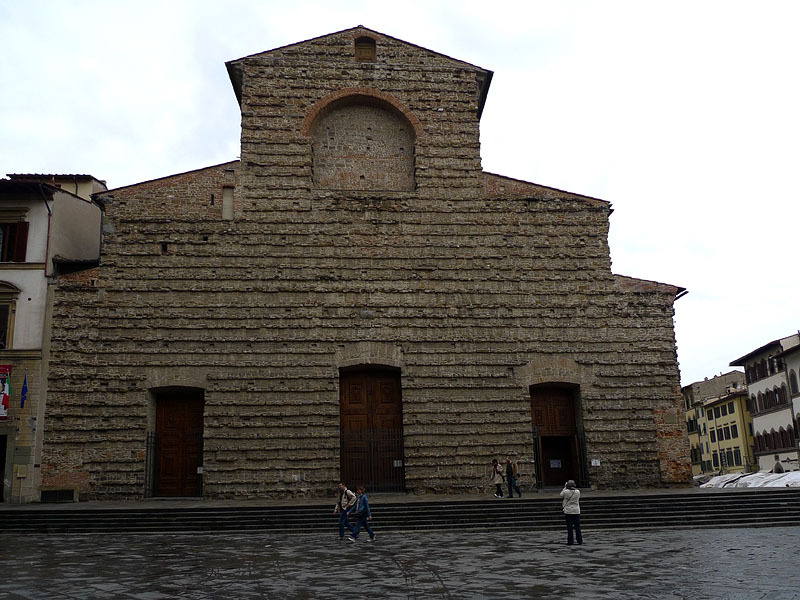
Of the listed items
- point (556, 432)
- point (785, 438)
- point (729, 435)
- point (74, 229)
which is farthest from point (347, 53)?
point (729, 435)

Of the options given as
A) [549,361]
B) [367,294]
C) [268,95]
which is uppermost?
[268,95]

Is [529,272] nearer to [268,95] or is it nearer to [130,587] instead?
[268,95]

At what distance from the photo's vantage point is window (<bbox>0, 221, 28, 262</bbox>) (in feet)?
58.7

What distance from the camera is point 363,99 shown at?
19922 mm

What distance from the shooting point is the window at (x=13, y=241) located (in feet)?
58.7

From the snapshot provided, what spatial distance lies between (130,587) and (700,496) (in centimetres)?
1187

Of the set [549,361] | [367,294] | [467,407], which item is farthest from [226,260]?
[549,361]

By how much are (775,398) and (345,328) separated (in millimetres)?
30928

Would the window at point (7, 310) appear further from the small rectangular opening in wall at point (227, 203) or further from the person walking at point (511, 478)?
the person walking at point (511, 478)

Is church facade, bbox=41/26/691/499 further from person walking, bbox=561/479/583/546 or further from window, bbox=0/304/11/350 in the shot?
person walking, bbox=561/479/583/546

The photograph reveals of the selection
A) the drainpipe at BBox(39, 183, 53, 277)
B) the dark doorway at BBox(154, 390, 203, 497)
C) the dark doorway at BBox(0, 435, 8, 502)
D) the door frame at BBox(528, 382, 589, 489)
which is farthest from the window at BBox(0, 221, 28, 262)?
the door frame at BBox(528, 382, 589, 489)

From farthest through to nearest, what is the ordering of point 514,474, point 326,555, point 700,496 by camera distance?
1. point 514,474
2. point 700,496
3. point 326,555

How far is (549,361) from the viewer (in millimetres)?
18219

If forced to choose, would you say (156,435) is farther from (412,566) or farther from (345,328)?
(412,566)
